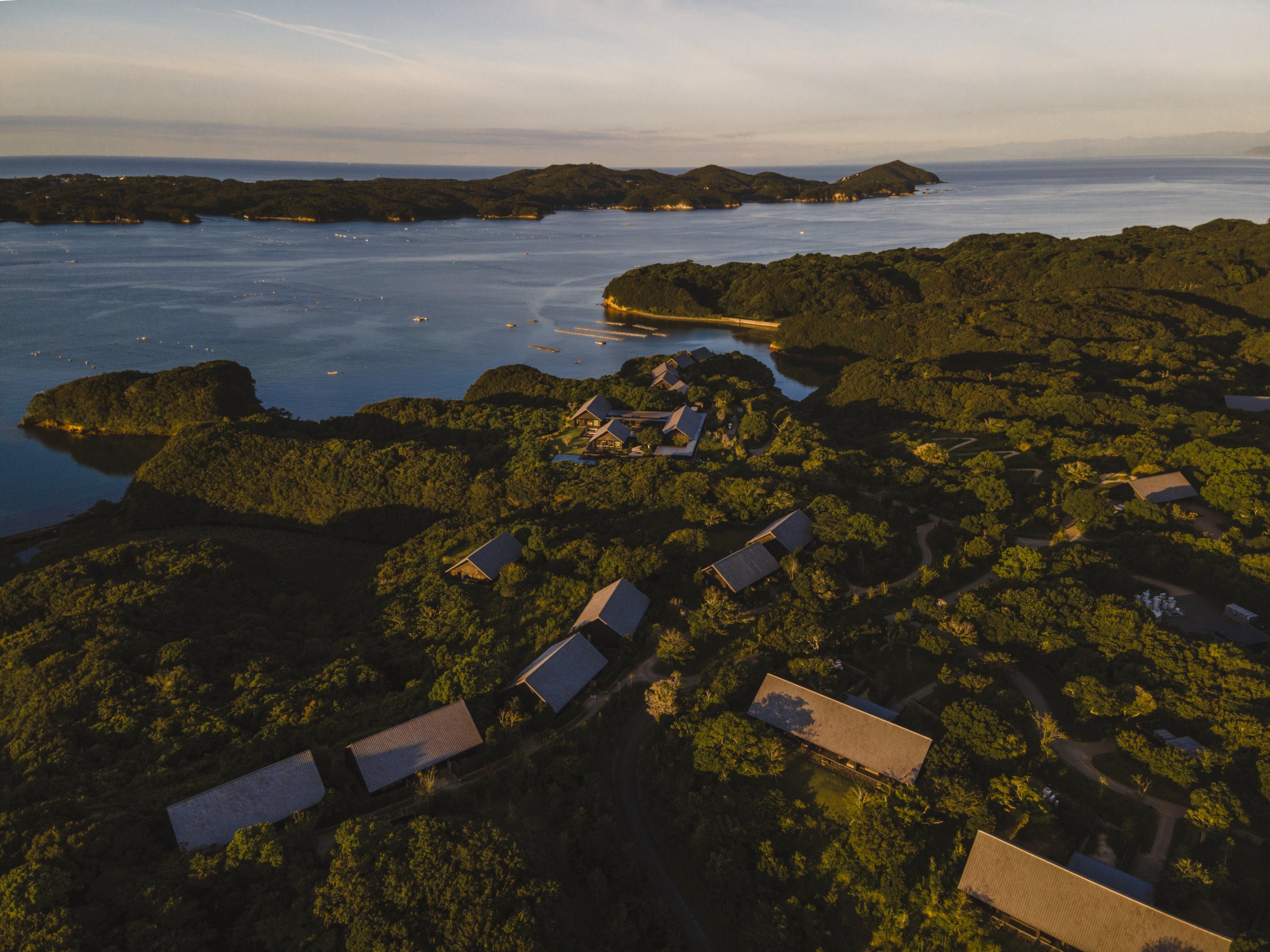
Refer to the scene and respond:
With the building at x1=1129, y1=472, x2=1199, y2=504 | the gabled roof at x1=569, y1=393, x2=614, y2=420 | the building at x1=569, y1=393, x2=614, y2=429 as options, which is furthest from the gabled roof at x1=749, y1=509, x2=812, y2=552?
the gabled roof at x1=569, y1=393, x2=614, y2=420

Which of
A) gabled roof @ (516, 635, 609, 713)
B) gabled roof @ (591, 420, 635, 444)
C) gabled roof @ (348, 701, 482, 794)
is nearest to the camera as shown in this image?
gabled roof @ (348, 701, 482, 794)

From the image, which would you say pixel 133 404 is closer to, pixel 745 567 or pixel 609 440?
pixel 609 440

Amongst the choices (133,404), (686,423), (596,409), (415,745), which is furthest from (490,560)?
(133,404)

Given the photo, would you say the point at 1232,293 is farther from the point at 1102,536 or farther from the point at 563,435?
the point at 563,435

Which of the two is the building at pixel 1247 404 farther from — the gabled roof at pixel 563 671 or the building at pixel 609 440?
the gabled roof at pixel 563 671

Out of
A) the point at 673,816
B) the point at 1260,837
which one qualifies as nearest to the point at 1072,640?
the point at 1260,837

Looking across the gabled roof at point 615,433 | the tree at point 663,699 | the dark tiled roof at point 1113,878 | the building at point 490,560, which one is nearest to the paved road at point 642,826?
the tree at point 663,699

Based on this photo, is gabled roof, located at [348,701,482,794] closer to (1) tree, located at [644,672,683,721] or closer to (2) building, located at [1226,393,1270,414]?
(1) tree, located at [644,672,683,721]
